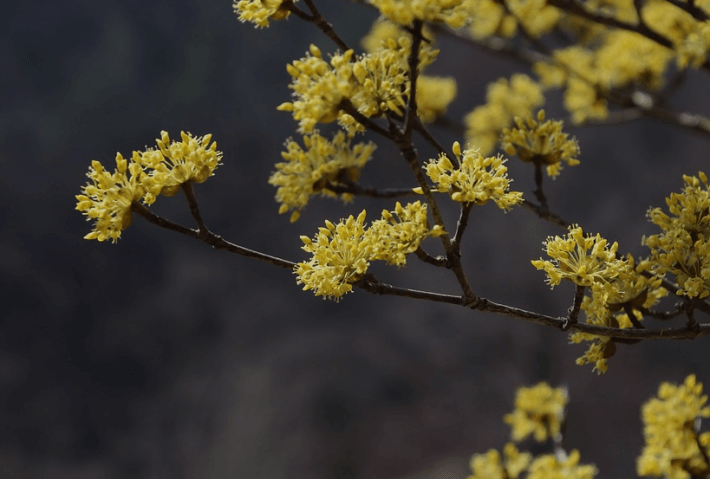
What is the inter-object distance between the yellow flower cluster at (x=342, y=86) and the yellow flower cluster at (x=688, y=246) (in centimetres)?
64

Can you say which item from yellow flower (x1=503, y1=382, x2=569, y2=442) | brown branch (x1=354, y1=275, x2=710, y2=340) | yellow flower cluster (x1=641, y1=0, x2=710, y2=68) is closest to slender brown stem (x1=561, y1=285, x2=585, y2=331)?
brown branch (x1=354, y1=275, x2=710, y2=340)

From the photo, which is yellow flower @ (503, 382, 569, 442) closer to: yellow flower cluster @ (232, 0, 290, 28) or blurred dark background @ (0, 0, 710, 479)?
yellow flower cluster @ (232, 0, 290, 28)

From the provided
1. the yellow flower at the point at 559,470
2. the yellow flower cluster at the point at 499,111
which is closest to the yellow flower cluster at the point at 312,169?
the yellow flower at the point at 559,470

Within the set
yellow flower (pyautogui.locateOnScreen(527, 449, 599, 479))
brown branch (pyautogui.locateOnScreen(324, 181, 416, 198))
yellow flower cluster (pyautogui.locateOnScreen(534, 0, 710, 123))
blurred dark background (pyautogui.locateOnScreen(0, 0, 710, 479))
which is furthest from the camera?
blurred dark background (pyautogui.locateOnScreen(0, 0, 710, 479))

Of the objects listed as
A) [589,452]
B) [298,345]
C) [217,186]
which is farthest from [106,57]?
[589,452]

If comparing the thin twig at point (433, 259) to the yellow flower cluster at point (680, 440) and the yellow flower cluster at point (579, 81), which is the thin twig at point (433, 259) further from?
the yellow flower cluster at point (579, 81)

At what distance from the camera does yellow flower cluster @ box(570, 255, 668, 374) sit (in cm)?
134

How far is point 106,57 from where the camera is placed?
746 centimetres

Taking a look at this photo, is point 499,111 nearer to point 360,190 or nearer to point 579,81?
point 579,81

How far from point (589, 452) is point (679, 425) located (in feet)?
16.7

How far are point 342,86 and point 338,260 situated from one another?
338 mm

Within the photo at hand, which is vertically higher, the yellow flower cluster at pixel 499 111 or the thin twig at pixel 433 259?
the yellow flower cluster at pixel 499 111

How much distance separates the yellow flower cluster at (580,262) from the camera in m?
1.29

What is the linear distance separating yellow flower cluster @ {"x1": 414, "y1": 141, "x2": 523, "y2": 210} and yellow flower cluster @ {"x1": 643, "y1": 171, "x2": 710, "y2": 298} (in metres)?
0.34
